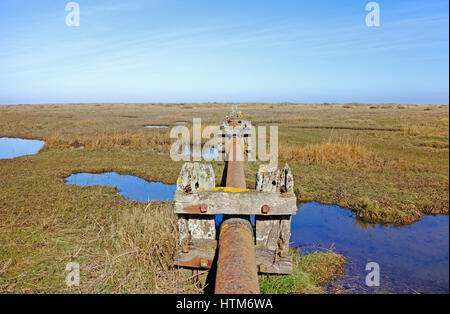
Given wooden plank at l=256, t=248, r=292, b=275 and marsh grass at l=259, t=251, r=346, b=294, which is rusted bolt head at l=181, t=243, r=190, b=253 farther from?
marsh grass at l=259, t=251, r=346, b=294

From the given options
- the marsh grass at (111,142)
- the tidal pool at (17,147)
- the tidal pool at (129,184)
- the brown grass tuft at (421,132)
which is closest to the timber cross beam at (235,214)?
the tidal pool at (129,184)

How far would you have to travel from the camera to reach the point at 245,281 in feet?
5.10

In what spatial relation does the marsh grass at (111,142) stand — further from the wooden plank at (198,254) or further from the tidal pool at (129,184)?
the wooden plank at (198,254)

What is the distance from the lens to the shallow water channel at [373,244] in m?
4.52

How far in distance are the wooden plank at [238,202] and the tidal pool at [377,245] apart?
2.95 meters

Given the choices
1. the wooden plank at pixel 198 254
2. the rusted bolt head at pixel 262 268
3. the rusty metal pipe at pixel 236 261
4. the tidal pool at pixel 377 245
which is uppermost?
the rusty metal pipe at pixel 236 261

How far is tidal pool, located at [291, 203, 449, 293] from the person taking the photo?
452 centimetres

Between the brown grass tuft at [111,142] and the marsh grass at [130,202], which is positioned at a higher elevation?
the brown grass tuft at [111,142]

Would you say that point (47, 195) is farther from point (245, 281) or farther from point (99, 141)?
point (99, 141)

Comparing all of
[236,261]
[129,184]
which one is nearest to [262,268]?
[236,261]

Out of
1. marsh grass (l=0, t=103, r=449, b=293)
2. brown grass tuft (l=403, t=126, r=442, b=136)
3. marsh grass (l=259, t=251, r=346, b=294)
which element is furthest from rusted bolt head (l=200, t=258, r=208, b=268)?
brown grass tuft (l=403, t=126, r=442, b=136)

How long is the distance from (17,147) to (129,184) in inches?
446
